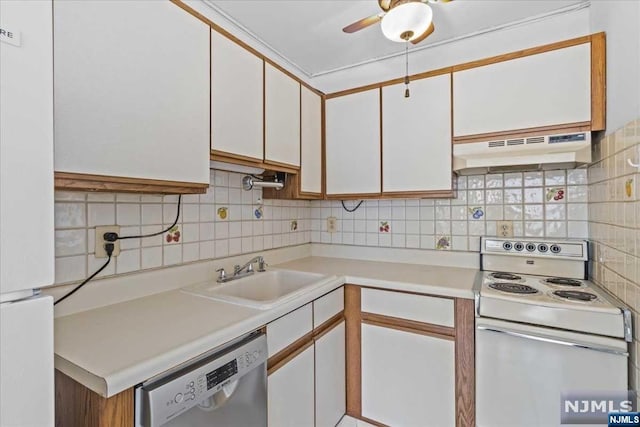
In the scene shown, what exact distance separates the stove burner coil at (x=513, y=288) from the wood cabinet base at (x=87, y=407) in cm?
149

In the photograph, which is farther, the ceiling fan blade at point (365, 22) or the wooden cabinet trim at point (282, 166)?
the wooden cabinet trim at point (282, 166)

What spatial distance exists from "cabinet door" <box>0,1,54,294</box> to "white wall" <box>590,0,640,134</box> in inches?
65.1

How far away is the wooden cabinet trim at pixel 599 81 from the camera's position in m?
1.38

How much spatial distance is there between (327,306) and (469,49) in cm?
183

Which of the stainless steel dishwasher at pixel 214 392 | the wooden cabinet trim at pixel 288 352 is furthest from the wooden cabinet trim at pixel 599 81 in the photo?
the stainless steel dishwasher at pixel 214 392

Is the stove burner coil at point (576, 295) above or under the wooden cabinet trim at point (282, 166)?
under

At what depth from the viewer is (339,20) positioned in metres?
1.76

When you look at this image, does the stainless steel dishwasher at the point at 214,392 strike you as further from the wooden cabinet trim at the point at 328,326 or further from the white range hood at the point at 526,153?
the white range hood at the point at 526,153

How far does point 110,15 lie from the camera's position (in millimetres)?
952

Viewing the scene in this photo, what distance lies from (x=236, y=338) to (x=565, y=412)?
1.34m

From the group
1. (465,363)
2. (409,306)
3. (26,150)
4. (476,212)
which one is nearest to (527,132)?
(476,212)

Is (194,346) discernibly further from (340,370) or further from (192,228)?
(340,370)

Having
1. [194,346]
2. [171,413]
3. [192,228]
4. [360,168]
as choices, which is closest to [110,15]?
[192,228]

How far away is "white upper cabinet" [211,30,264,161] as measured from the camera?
1.31m
